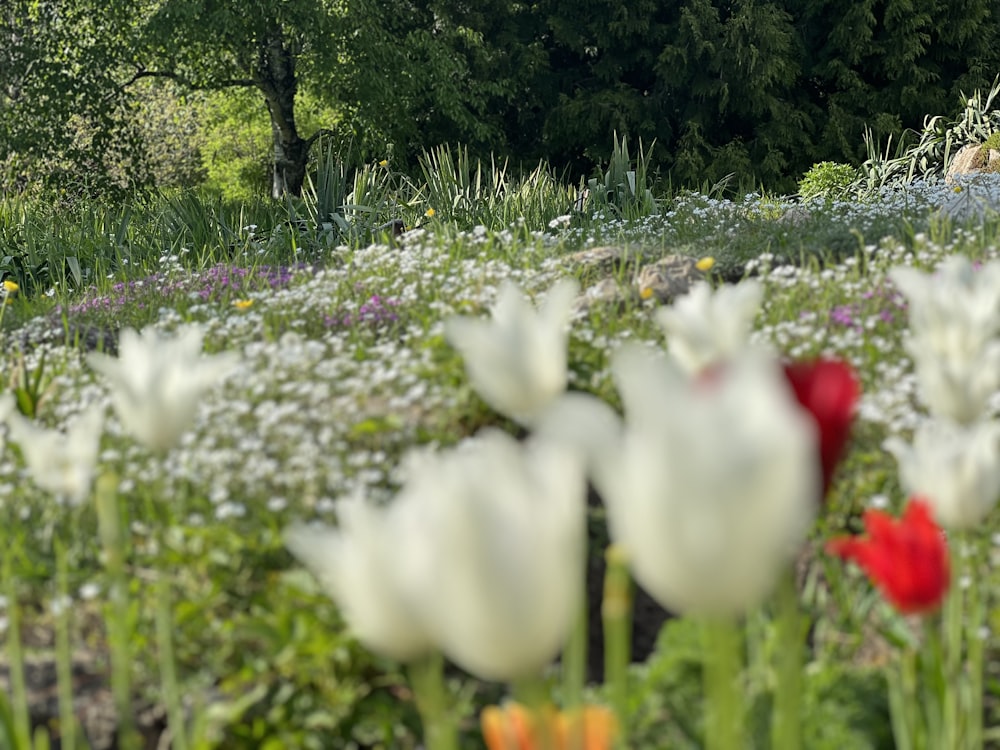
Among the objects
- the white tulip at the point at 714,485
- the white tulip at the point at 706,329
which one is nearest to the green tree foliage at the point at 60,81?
the white tulip at the point at 706,329

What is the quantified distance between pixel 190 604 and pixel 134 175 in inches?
646

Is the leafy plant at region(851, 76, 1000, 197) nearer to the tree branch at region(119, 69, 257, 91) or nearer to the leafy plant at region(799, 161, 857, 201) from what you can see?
the leafy plant at region(799, 161, 857, 201)

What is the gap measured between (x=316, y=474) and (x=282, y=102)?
15.6m

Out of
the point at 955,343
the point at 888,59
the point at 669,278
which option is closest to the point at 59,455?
the point at 955,343

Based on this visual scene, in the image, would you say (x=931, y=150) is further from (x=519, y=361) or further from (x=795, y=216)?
(x=519, y=361)

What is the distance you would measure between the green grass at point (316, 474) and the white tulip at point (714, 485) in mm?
924

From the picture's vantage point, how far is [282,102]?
1753 centimetres

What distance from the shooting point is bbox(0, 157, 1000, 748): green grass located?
217 cm

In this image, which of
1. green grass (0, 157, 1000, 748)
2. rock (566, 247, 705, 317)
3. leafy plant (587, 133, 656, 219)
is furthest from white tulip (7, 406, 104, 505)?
leafy plant (587, 133, 656, 219)

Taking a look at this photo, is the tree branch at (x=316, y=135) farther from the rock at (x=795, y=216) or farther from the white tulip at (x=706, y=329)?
the white tulip at (x=706, y=329)

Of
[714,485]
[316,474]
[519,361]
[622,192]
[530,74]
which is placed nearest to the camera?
[714,485]

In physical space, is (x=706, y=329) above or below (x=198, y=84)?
above

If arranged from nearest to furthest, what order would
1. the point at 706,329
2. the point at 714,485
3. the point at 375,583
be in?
the point at 714,485 < the point at 375,583 < the point at 706,329

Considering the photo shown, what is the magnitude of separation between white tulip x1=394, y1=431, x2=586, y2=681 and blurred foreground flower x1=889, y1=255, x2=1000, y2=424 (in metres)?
0.87
